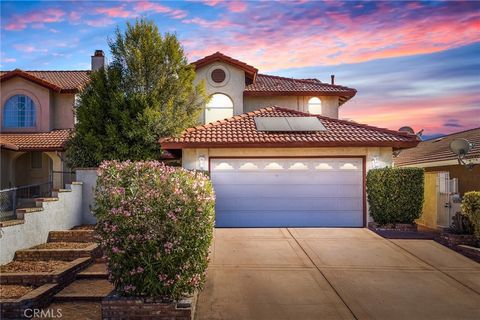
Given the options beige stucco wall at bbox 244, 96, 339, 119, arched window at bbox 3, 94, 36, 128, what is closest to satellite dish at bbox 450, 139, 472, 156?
beige stucco wall at bbox 244, 96, 339, 119

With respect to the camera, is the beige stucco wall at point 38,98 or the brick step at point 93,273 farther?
the beige stucco wall at point 38,98

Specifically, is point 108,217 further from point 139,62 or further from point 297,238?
point 139,62

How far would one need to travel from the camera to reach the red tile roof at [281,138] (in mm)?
14406

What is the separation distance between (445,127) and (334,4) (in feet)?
70.3

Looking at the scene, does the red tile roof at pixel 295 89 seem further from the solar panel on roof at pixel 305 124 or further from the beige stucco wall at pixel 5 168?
the beige stucco wall at pixel 5 168

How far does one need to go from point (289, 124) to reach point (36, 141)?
12.3 metres

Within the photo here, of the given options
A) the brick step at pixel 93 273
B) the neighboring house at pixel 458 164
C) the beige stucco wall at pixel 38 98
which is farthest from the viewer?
the beige stucco wall at pixel 38 98

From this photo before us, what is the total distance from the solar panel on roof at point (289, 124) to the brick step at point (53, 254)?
7.41 meters

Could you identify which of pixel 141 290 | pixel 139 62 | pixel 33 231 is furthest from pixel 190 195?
pixel 139 62

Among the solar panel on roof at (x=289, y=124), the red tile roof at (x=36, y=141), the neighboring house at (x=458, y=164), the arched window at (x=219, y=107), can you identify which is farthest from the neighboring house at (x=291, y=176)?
the red tile roof at (x=36, y=141)

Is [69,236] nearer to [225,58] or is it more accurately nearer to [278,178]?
[278,178]

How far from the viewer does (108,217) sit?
634cm

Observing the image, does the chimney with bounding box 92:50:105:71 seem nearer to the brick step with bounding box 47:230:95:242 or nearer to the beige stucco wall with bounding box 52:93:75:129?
the beige stucco wall with bounding box 52:93:75:129
